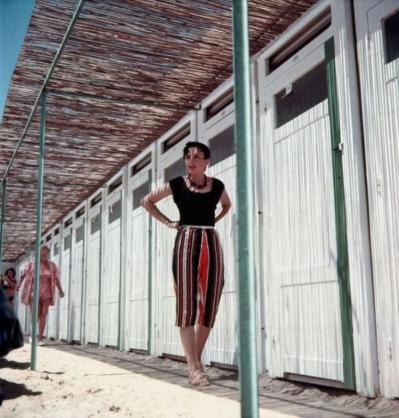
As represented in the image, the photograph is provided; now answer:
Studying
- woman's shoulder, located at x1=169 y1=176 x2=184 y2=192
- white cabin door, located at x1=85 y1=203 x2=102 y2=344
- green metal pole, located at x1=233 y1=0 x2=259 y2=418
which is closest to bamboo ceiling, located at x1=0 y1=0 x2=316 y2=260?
woman's shoulder, located at x1=169 y1=176 x2=184 y2=192

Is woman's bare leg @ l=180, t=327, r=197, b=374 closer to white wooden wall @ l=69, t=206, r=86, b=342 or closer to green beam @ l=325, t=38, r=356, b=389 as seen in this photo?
green beam @ l=325, t=38, r=356, b=389

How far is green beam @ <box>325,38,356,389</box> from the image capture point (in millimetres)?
3299

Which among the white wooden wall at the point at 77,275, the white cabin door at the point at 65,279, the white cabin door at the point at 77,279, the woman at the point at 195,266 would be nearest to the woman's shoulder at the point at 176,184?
the woman at the point at 195,266

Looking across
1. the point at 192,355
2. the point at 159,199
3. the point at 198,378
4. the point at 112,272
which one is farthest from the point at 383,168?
the point at 112,272

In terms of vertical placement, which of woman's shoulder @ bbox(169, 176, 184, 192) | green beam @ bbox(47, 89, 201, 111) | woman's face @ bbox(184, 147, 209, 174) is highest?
green beam @ bbox(47, 89, 201, 111)

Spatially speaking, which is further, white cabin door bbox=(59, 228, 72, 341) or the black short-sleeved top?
white cabin door bbox=(59, 228, 72, 341)

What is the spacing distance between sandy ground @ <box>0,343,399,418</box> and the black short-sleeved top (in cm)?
111

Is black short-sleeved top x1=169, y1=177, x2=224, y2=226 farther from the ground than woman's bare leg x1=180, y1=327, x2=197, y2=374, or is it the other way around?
black short-sleeved top x1=169, y1=177, x2=224, y2=226

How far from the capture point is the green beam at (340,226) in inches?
130

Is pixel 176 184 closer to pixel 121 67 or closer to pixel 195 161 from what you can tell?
pixel 195 161

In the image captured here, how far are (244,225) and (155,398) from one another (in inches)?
76.6

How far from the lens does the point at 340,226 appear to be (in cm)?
346

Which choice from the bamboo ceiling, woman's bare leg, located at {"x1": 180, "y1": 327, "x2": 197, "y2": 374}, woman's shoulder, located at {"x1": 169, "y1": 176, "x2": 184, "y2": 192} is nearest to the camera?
woman's bare leg, located at {"x1": 180, "y1": 327, "x2": 197, "y2": 374}

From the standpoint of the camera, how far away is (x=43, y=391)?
345cm
